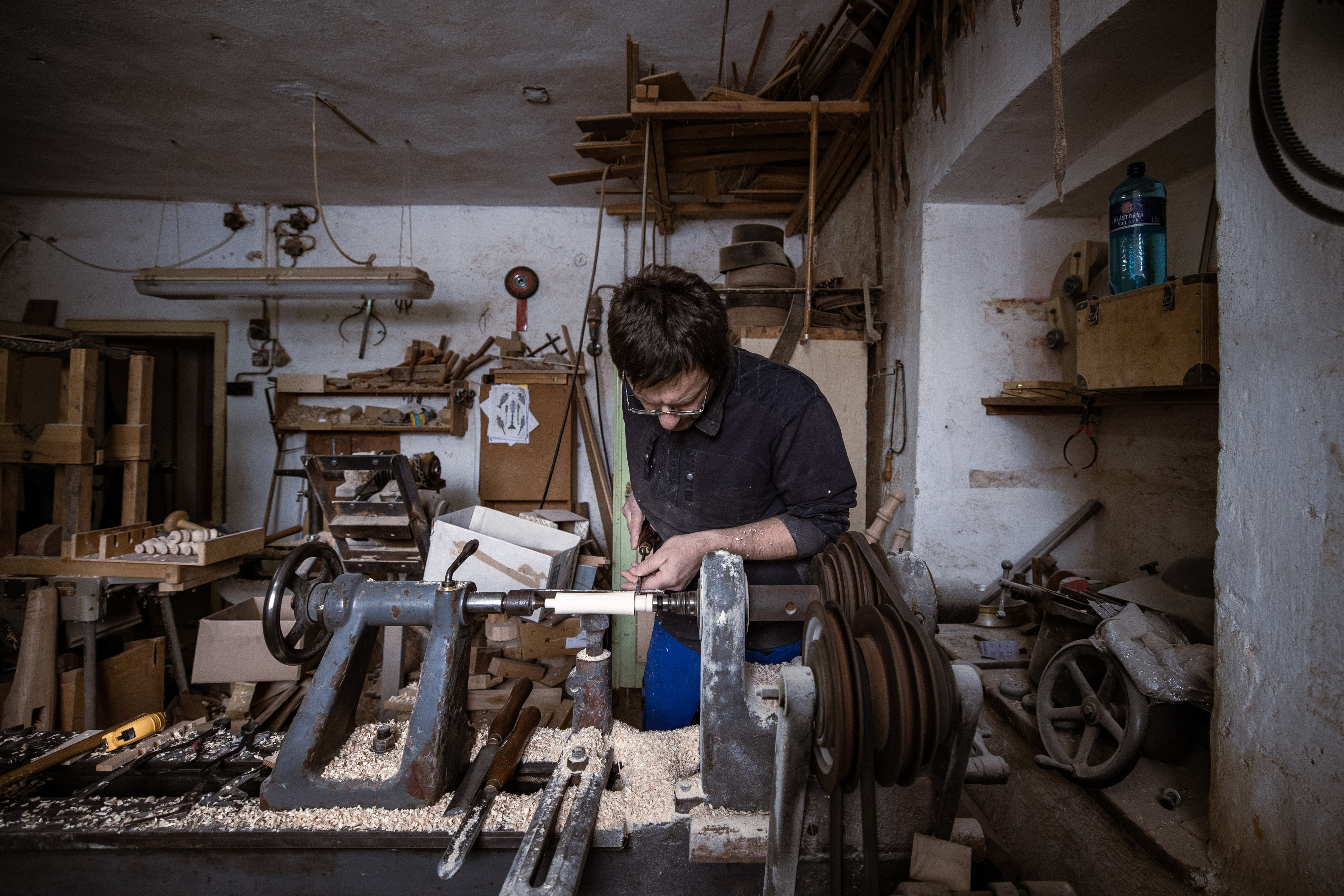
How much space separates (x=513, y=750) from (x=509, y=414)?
12.7 feet

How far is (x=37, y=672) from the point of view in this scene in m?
2.56

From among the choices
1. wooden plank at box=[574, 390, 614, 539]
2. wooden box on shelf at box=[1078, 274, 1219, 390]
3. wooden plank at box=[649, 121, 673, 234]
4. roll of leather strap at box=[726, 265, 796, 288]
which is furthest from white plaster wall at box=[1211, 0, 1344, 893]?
wooden plank at box=[574, 390, 614, 539]

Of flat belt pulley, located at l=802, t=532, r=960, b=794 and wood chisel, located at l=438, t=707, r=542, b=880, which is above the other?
flat belt pulley, located at l=802, t=532, r=960, b=794

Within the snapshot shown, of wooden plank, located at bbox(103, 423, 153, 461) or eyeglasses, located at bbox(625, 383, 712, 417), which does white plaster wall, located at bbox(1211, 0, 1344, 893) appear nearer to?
eyeglasses, located at bbox(625, 383, 712, 417)

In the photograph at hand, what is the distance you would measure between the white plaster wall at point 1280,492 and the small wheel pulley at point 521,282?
445 cm

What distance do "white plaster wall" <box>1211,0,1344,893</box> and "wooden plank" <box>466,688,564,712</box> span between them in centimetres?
257

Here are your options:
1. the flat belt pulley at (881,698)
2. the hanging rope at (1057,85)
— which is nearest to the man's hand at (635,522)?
the flat belt pulley at (881,698)

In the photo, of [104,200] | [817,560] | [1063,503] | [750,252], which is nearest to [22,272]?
[104,200]

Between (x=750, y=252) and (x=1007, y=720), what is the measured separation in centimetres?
229

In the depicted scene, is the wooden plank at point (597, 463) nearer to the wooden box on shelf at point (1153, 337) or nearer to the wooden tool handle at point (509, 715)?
the wooden tool handle at point (509, 715)

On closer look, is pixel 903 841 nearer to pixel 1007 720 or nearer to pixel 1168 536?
pixel 1007 720

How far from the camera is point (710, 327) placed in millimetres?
1440

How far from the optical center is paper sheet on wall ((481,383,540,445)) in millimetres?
4867

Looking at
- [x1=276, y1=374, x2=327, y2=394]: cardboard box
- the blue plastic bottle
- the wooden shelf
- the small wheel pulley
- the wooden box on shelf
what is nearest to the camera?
the wooden box on shelf
